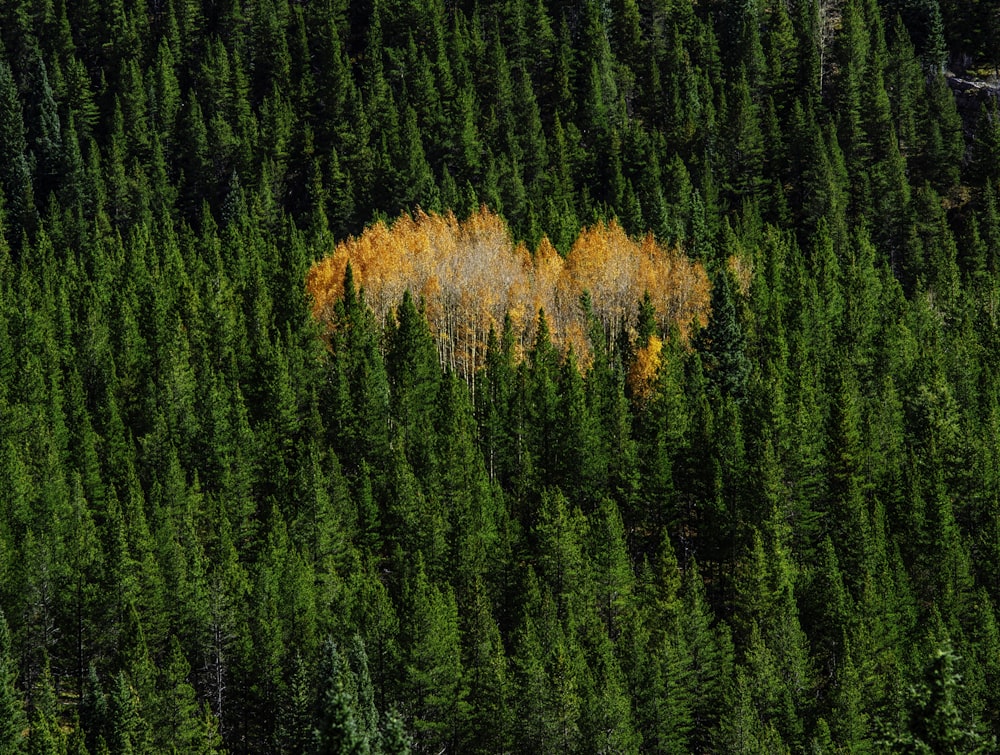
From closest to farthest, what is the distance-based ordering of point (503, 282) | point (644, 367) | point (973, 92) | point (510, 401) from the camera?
point (510, 401) → point (644, 367) → point (503, 282) → point (973, 92)

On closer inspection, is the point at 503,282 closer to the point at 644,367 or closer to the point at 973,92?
the point at 644,367

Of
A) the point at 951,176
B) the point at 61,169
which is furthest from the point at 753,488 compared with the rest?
the point at 61,169

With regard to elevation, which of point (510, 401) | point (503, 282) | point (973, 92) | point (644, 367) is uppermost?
point (973, 92)

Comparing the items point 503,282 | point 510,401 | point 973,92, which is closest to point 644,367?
point 510,401

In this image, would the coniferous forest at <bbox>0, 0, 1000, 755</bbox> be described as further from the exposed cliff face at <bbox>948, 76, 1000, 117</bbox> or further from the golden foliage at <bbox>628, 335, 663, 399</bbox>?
the exposed cliff face at <bbox>948, 76, 1000, 117</bbox>

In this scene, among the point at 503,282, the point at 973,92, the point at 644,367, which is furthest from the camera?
the point at 973,92

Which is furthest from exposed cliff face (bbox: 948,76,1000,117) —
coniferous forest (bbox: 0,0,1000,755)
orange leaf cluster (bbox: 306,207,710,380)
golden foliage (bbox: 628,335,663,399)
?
golden foliage (bbox: 628,335,663,399)

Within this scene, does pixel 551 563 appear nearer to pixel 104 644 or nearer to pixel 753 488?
pixel 753 488
